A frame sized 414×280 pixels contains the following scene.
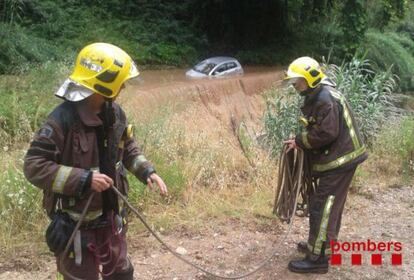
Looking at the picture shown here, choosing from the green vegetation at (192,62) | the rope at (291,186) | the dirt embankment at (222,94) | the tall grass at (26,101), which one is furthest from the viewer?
the dirt embankment at (222,94)

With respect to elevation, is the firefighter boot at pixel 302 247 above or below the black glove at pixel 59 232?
below

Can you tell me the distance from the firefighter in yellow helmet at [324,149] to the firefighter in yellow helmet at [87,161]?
159 cm

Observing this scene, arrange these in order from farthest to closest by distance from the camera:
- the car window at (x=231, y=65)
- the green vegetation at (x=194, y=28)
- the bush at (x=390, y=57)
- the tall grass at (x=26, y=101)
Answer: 1. the bush at (x=390, y=57)
2. the car window at (x=231, y=65)
3. the green vegetation at (x=194, y=28)
4. the tall grass at (x=26, y=101)

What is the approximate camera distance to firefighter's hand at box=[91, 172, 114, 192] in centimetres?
261

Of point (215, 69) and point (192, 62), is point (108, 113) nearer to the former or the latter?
point (215, 69)

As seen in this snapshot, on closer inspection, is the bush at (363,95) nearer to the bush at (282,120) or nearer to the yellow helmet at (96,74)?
the bush at (282,120)

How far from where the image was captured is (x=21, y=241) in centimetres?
424

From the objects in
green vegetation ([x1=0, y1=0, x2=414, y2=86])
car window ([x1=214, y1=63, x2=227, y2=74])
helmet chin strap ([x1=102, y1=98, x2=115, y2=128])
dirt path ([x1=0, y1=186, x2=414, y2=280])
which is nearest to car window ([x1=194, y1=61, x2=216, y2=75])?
car window ([x1=214, y1=63, x2=227, y2=74])

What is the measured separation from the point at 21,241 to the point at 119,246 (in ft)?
5.09

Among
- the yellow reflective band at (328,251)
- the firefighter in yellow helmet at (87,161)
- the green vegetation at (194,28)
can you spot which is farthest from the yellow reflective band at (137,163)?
the green vegetation at (194,28)

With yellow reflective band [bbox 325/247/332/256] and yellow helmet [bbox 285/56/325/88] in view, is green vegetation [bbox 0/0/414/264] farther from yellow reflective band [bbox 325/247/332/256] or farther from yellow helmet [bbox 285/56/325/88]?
yellow helmet [bbox 285/56/325/88]

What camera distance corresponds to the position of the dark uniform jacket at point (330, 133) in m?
4.01

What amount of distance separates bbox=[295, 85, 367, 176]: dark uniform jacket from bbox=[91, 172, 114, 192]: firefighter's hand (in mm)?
1924

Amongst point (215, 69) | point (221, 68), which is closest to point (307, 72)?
point (215, 69)
